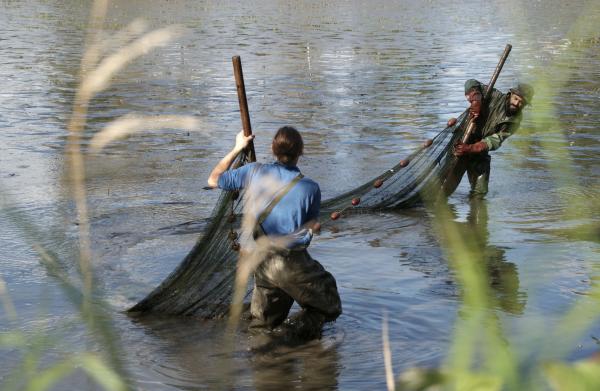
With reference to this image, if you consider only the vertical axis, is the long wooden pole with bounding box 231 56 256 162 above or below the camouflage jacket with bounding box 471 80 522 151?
above

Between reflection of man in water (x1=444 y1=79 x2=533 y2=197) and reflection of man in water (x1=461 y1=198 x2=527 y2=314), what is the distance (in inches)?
17.2

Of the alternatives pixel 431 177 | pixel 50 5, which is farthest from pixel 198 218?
pixel 50 5

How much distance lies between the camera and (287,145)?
468 cm

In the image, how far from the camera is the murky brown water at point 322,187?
511 cm

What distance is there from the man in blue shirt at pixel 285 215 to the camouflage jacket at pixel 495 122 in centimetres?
355

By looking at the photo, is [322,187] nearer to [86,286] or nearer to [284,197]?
[284,197]

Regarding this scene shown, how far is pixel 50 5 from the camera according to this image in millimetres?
36469

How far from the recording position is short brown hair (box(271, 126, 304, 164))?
4680mm

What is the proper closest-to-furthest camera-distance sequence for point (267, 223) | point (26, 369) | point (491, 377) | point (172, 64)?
point (491, 377) → point (26, 369) → point (267, 223) → point (172, 64)

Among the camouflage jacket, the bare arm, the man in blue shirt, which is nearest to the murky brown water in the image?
the man in blue shirt

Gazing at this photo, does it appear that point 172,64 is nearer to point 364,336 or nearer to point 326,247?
point 326,247

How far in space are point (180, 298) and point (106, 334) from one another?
4.21 meters

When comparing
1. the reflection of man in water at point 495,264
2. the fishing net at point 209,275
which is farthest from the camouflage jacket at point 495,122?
the fishing net at point 209,275

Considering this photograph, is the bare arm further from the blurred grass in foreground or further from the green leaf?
the green leaf
